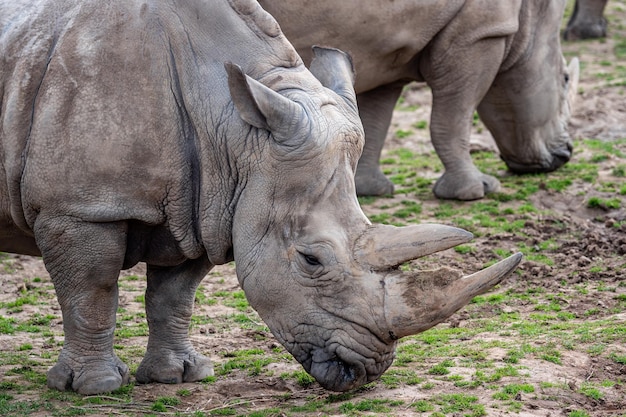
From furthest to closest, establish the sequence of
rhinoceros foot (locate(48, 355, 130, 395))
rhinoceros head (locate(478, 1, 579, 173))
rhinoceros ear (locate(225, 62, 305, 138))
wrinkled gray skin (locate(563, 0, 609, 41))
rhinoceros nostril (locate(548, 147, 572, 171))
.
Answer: wrinkled gray skin (locate(563, 0, 609, 41))
rhinoceros nostril (locate(548, 147, 572, 171))
rhinoceros head (locate(478, 1, 579, 173))
rhinoceros foot (locate(48, 355, 130, 395))
rhinoceros ear (locate(225, 62, 305, 138))

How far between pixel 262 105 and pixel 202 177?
0.58 m

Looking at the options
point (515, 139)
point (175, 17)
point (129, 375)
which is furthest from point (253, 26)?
point (515, 139)

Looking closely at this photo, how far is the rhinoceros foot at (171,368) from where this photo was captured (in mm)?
A: 6941

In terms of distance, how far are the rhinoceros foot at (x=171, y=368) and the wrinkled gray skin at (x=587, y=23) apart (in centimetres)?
1111

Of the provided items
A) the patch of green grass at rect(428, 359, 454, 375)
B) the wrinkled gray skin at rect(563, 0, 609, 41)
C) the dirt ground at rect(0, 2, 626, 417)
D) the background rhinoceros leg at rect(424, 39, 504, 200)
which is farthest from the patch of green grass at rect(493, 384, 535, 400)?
the wrinkled gray skin at rect(563, 0, 609, 41)

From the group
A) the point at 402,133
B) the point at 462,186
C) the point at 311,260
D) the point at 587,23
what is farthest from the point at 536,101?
the point at 587,23

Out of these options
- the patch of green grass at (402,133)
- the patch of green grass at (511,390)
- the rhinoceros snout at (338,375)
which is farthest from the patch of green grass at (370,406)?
the patch of green grass at (402,133)

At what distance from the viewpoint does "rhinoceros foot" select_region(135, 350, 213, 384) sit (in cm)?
694

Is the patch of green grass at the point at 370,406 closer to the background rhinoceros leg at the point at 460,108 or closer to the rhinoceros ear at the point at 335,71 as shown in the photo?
the rhinoceros ear at the point at 335,71

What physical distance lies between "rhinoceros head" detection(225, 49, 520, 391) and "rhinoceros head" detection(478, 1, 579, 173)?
5121 millimetres

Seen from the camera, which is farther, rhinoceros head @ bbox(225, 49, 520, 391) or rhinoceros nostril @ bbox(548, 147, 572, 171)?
rhinoceros nostril @ bbox(548, 147, 572, 171)

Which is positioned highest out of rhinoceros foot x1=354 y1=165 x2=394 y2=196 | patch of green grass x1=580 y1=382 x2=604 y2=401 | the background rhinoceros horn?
the background rhinoceros horn

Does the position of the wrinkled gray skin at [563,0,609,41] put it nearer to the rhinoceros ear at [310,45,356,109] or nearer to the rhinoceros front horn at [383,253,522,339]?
the rhinoceros ear at [310,45,356,109]

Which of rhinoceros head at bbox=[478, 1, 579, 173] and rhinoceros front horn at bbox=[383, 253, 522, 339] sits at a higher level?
rhinoceros front horn at bbox=[383, 253, 522, 339]
